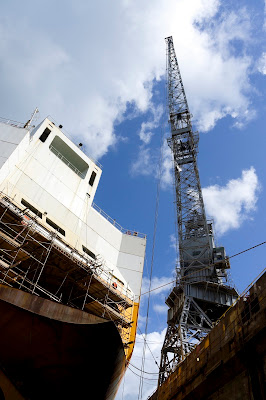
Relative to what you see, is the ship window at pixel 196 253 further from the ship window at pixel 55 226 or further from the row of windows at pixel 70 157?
the ship window at pixel 55 226

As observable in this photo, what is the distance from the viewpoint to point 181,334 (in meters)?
24.6

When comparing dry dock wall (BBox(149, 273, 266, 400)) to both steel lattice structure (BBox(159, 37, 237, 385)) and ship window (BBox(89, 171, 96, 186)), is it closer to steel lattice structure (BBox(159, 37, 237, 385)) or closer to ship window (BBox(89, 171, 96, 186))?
steel lattice structure (BBox(159, 37, 237, 385))

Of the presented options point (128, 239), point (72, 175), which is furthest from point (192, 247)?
point (72, 175)

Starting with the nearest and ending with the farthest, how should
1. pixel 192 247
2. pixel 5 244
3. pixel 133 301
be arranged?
pixel 5 244 < pixel 133 301 < pixel 192 247

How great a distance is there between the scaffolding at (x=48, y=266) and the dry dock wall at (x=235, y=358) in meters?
6.82

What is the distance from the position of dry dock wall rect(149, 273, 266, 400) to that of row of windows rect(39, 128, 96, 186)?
19711 mm

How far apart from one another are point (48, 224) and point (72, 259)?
4738 millimetres

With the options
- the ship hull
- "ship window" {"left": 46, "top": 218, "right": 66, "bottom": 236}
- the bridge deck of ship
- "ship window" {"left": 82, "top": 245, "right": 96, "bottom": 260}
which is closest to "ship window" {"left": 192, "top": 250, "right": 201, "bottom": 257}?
"ship window" {"left": 82, "top": 245, "right": 96, "bottom": 260}

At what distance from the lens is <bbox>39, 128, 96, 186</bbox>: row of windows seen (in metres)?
28.9

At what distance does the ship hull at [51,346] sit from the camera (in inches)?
526

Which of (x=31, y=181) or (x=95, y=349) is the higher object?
(x=31, y=181)

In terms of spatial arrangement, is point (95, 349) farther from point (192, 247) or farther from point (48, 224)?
point (192, 247)

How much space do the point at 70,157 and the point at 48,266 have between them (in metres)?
13.8

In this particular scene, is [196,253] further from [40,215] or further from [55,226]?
[40,215]
